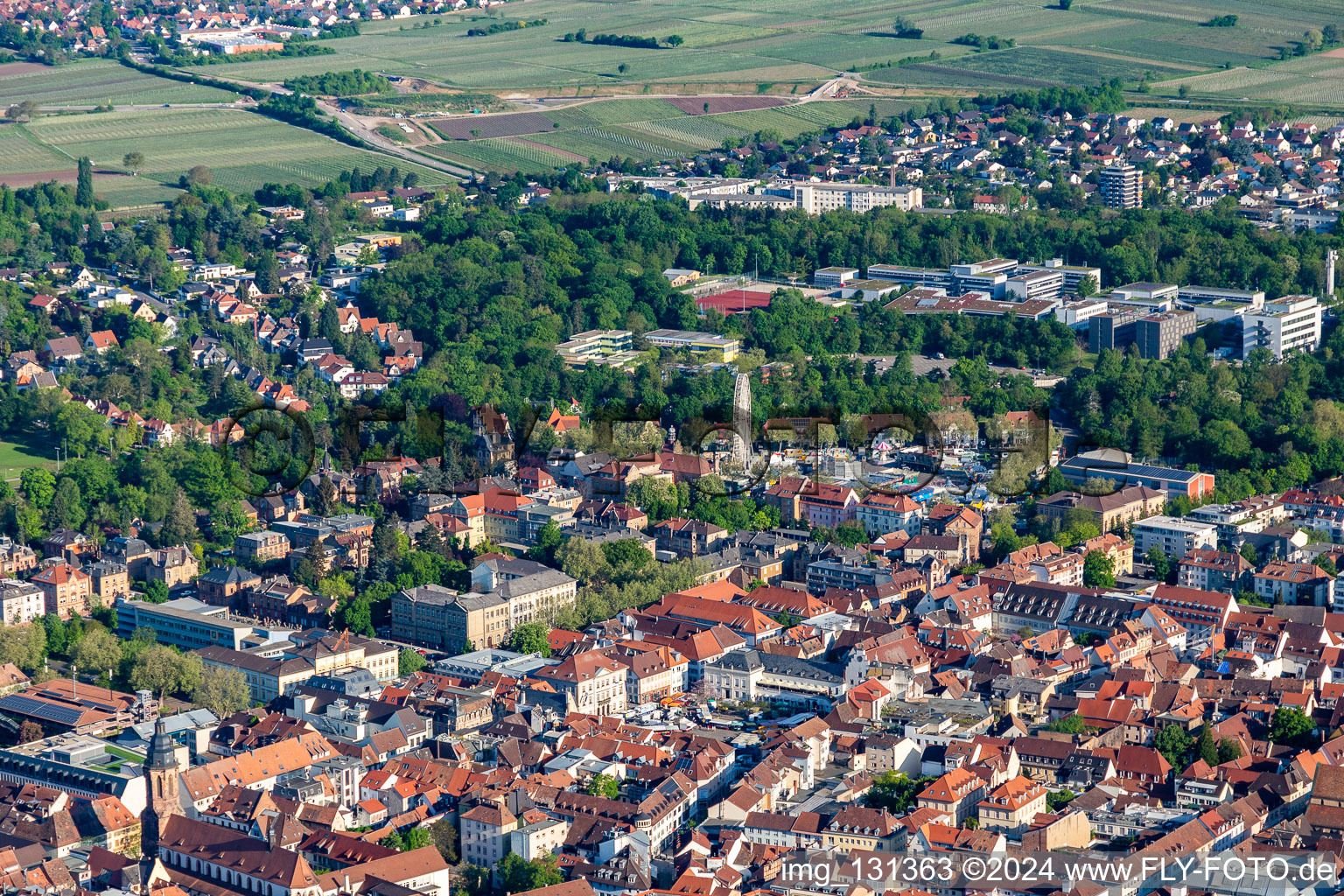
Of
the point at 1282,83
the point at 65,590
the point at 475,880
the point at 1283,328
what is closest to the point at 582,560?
the point at 65,590

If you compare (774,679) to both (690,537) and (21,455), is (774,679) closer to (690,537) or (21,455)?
(690,537)

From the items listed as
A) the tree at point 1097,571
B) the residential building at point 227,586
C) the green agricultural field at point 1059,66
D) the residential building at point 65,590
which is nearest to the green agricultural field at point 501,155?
the green agricultural field at point 1059,66

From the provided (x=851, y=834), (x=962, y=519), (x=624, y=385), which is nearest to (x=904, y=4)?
(x=624, y=385)

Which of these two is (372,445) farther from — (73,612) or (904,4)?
(904,4)

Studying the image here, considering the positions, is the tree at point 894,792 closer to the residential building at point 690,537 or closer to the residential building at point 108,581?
the residential building at point 690,537

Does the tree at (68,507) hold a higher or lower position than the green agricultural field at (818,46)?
lower

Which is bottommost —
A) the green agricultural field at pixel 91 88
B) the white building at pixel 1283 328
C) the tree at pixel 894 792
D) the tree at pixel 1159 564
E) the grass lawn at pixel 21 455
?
the tree at pixel 1159 564
